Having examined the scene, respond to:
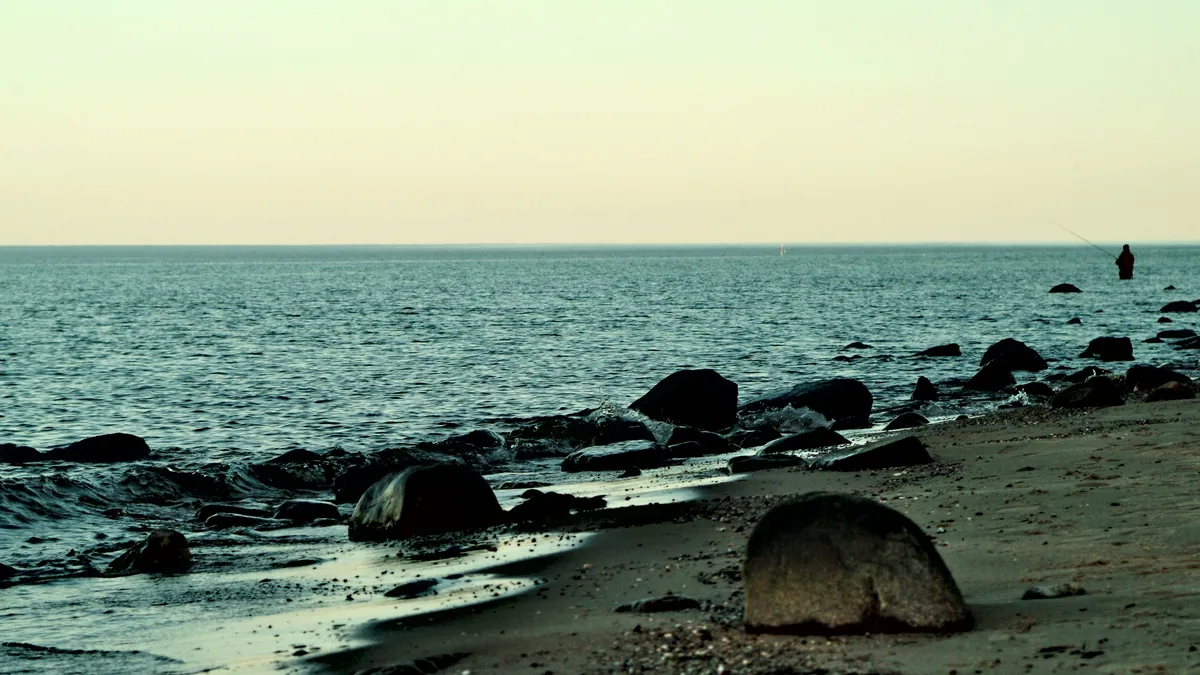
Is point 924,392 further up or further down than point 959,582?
further down

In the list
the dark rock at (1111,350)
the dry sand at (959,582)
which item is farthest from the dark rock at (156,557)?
the dark rock at (1111,350)

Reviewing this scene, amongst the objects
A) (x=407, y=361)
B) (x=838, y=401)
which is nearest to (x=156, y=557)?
(x=838, y=401)

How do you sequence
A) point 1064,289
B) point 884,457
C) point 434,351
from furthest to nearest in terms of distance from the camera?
point 1064,289 → point 434,351 → point 884,457

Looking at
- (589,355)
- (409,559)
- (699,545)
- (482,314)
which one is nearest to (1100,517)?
(699,545)

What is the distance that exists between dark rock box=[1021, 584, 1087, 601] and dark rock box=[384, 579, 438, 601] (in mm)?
4744

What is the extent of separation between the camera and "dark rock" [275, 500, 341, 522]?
50.5ft

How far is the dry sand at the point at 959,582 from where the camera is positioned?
6879mm

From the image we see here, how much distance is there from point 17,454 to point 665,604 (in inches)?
628

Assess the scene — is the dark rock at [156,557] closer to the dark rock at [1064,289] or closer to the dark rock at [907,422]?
the dark rock at [907,422]

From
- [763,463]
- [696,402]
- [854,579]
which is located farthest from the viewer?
[696,402]

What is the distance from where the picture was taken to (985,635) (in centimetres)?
717

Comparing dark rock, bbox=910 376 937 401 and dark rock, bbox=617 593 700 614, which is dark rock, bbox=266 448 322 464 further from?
dark rock, bbox=910 376 937 401

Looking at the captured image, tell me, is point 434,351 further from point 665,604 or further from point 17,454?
point 665,604

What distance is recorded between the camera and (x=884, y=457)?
15.0 meters
